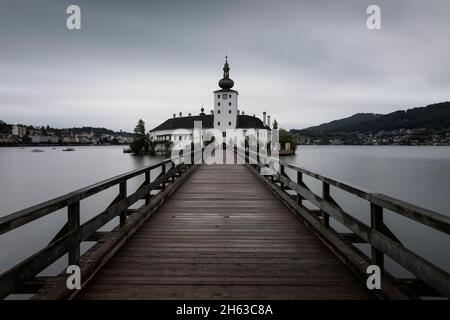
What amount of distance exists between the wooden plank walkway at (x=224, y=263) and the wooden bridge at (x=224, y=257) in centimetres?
1

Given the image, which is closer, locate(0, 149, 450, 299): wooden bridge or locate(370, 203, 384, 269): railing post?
locate(0, 149, 450, 299): wooden bridge

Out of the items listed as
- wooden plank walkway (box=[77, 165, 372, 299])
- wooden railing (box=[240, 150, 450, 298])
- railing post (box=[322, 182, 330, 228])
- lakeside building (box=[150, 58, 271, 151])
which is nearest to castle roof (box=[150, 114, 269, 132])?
lakeside building (box=[150, 58, 271, 151])

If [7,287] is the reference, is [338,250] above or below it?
below

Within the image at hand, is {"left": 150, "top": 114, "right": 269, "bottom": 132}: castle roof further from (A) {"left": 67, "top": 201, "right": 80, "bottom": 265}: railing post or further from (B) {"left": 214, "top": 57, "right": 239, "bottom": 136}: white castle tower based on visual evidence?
(A) {"left": 67, "top": 201, "right": 80, "bottom": 265}: railing post

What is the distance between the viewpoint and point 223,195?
9000mm

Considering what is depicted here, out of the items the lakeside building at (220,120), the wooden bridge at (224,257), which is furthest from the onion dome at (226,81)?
the wooden bridge at (224,257)

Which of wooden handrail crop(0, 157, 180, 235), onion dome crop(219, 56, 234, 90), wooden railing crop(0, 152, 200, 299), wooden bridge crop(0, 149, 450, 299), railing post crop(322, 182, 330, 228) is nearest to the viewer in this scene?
wooden handrail crop(0, 157, 180, 235)

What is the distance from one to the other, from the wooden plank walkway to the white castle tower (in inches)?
2861

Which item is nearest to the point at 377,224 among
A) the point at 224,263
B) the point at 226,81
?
the point at 224,263

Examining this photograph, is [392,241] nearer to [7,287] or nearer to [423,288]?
[423,288]

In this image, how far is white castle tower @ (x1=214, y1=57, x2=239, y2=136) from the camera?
77312 mm

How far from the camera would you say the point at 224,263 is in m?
3.86
